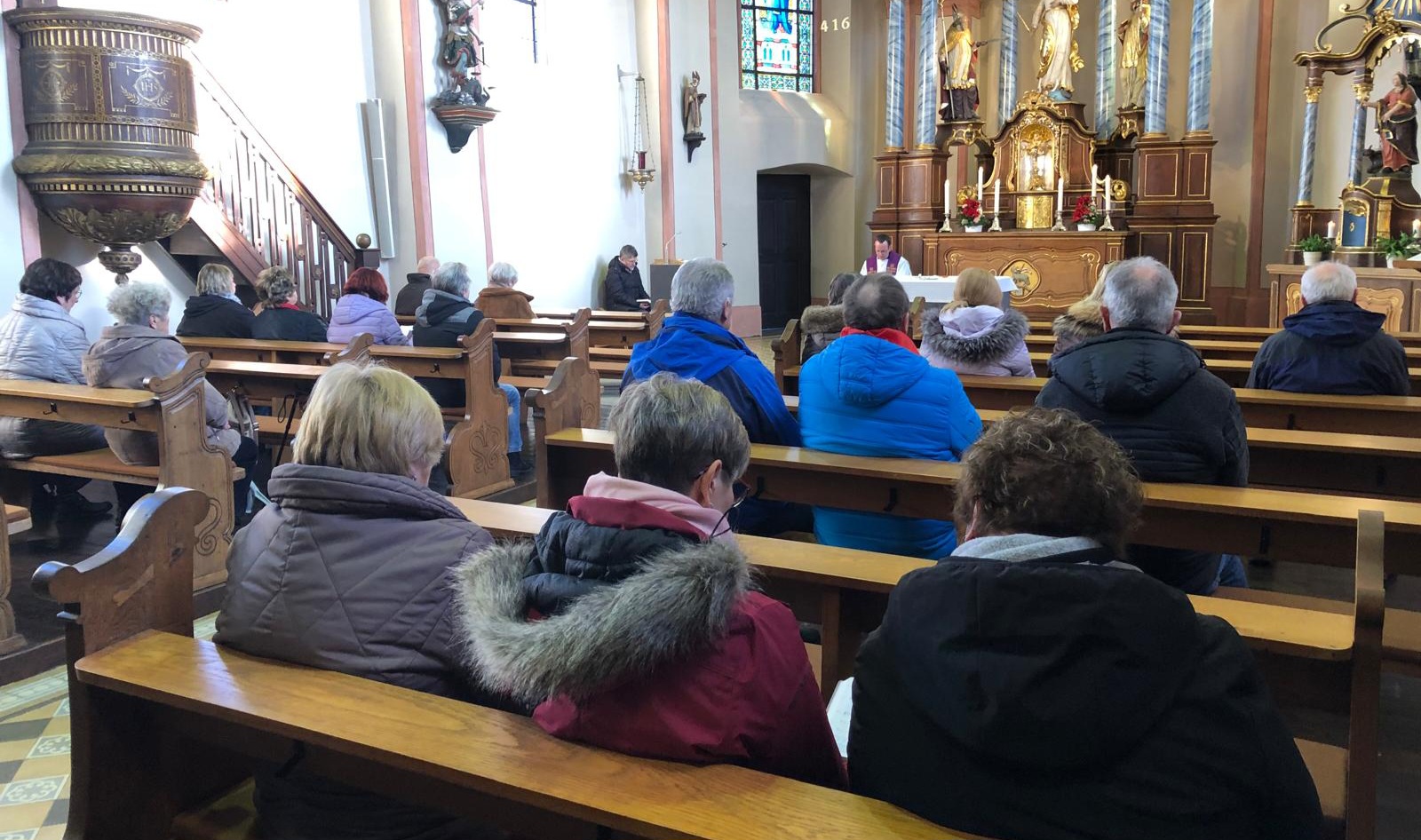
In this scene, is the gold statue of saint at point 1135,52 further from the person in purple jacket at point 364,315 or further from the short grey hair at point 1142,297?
the short grey hair at point 1142,297

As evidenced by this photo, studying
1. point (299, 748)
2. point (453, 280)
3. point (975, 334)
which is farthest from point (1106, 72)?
point (299, 748)

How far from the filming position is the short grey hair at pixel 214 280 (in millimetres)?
6445

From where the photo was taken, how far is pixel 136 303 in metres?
4.77

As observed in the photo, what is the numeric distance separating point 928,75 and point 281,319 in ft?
33.4

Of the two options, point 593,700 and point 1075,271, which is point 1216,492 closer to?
point 593,700

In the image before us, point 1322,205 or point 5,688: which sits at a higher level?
point 1322,205

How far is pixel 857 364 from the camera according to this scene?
3227 mm

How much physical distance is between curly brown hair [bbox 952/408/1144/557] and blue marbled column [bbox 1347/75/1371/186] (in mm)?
11102

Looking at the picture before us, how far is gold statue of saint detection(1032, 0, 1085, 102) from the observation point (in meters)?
13.3

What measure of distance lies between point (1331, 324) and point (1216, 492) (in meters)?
2.12

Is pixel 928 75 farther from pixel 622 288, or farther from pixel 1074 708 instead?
pixel 1074 708

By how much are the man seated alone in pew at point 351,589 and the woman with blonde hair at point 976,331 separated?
310 centimetres

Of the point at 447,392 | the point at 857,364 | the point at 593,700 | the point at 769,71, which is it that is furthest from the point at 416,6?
the point at 593,700

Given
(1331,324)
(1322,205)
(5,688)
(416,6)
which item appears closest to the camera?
(5,688)
